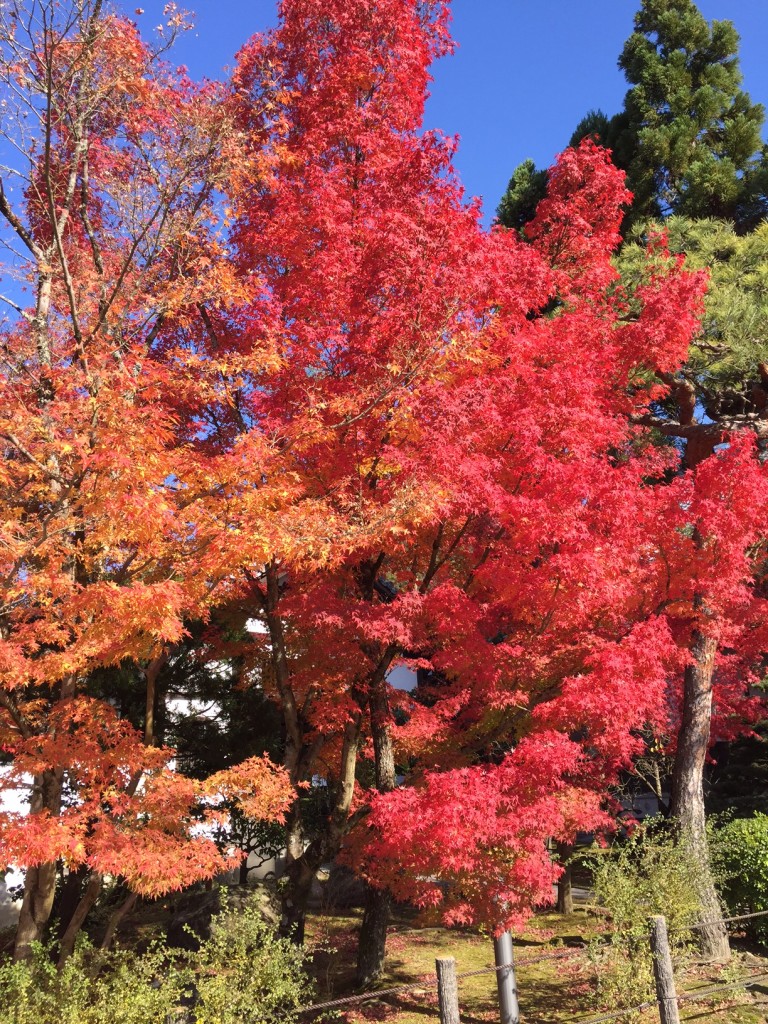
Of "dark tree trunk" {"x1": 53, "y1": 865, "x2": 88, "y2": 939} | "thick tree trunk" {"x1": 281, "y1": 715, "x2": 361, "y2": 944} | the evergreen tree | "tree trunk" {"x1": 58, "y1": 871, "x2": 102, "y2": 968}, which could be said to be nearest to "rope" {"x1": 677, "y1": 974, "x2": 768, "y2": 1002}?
"thick tree trunk" {"x1": 281, "y1": 715, "x2": 361, "y2": 944}

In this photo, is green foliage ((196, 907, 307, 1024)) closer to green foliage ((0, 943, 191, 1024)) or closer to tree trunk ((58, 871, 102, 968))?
green foliage ((0, 943, 191, 1024))

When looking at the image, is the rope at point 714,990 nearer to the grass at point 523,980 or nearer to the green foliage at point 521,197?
the grass at point 523,980

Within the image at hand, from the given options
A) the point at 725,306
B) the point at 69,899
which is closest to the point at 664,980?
the point at 69,899

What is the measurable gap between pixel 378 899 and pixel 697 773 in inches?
197

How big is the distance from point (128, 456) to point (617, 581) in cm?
504

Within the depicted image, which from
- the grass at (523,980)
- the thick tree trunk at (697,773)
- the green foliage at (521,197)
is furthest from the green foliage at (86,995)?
the green foliage at (521,197)

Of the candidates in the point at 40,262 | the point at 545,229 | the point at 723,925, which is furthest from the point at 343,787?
the point at 545,229

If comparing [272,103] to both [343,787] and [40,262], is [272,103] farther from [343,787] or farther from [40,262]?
[343,787]

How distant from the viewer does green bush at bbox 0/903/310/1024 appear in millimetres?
5492

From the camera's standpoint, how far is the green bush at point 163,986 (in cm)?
549

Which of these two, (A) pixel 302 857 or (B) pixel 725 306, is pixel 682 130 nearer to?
(B) pixel 725 306

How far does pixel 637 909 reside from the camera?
7992mm

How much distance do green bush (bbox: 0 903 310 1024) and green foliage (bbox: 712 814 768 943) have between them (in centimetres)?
721

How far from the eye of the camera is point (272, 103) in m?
10.6
